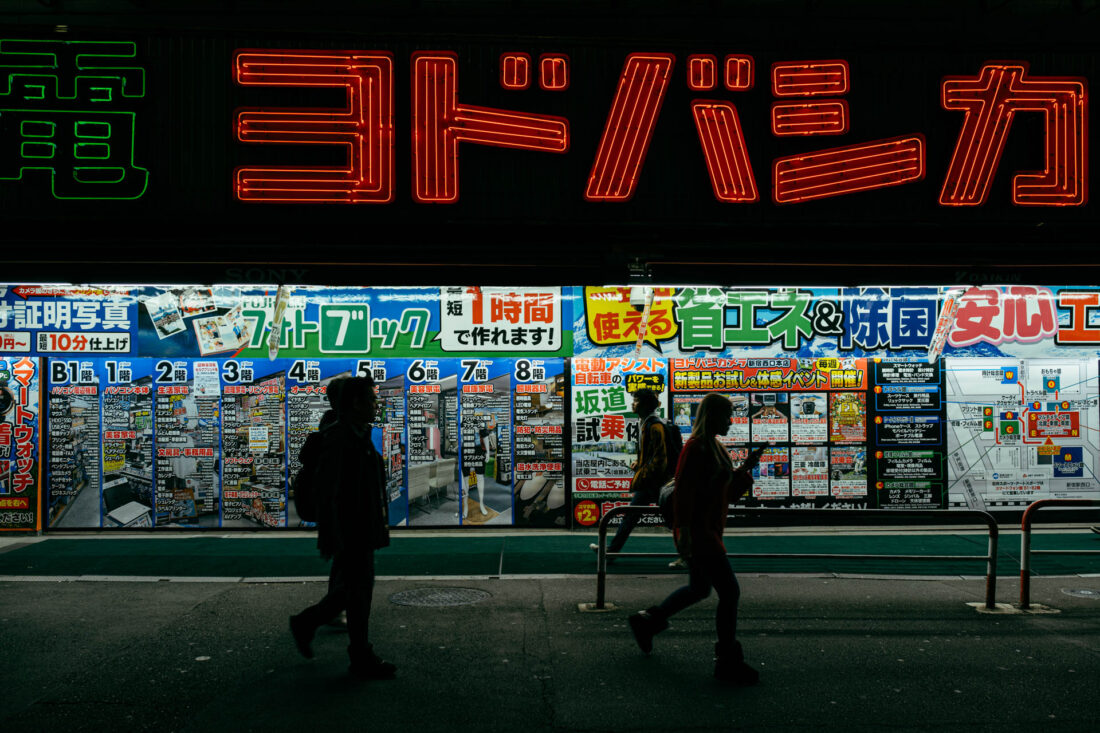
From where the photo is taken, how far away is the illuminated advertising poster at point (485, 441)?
11672 millimetres

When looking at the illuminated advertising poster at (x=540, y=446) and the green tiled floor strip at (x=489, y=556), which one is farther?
the illuminated advertising poster at (x=540, y=446)

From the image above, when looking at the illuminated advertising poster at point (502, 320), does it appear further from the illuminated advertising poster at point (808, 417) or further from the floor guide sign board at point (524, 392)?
the illuminated advertising poster at point (808, 417)

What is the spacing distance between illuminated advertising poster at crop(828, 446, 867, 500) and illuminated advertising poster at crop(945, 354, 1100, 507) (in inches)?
51.9

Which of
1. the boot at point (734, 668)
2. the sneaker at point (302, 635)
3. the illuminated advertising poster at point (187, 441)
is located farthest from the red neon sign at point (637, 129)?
the boot at point (734, 668)

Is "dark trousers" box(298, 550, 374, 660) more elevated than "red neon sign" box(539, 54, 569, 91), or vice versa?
"red neon sign" box(539, 54, 569, 91)

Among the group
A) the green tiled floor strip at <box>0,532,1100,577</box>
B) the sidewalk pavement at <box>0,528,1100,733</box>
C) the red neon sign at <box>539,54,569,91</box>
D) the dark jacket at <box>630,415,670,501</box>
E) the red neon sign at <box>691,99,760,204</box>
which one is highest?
the red neon sign at <box>539,54,569,91</box>

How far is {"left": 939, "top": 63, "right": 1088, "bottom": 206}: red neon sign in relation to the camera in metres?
9.61

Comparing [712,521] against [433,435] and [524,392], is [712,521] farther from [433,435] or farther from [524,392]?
[433,435]

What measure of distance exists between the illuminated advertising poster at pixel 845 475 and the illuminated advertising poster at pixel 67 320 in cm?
964

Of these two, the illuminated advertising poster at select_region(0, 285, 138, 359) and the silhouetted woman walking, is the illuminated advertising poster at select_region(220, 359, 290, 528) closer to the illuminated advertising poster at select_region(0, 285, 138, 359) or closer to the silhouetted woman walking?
the illuminated advertising poster at select_region(0, 285, 138, 359)

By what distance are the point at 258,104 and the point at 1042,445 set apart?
11.2 meters

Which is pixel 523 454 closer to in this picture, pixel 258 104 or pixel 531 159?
pixel 531 159

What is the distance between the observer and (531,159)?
31.4ft

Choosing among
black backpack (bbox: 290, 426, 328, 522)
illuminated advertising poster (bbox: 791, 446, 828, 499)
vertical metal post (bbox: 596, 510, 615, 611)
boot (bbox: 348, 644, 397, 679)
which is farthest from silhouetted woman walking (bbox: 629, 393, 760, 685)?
illuminated advertising poster (bbox: 791, 446, 828, 499)
